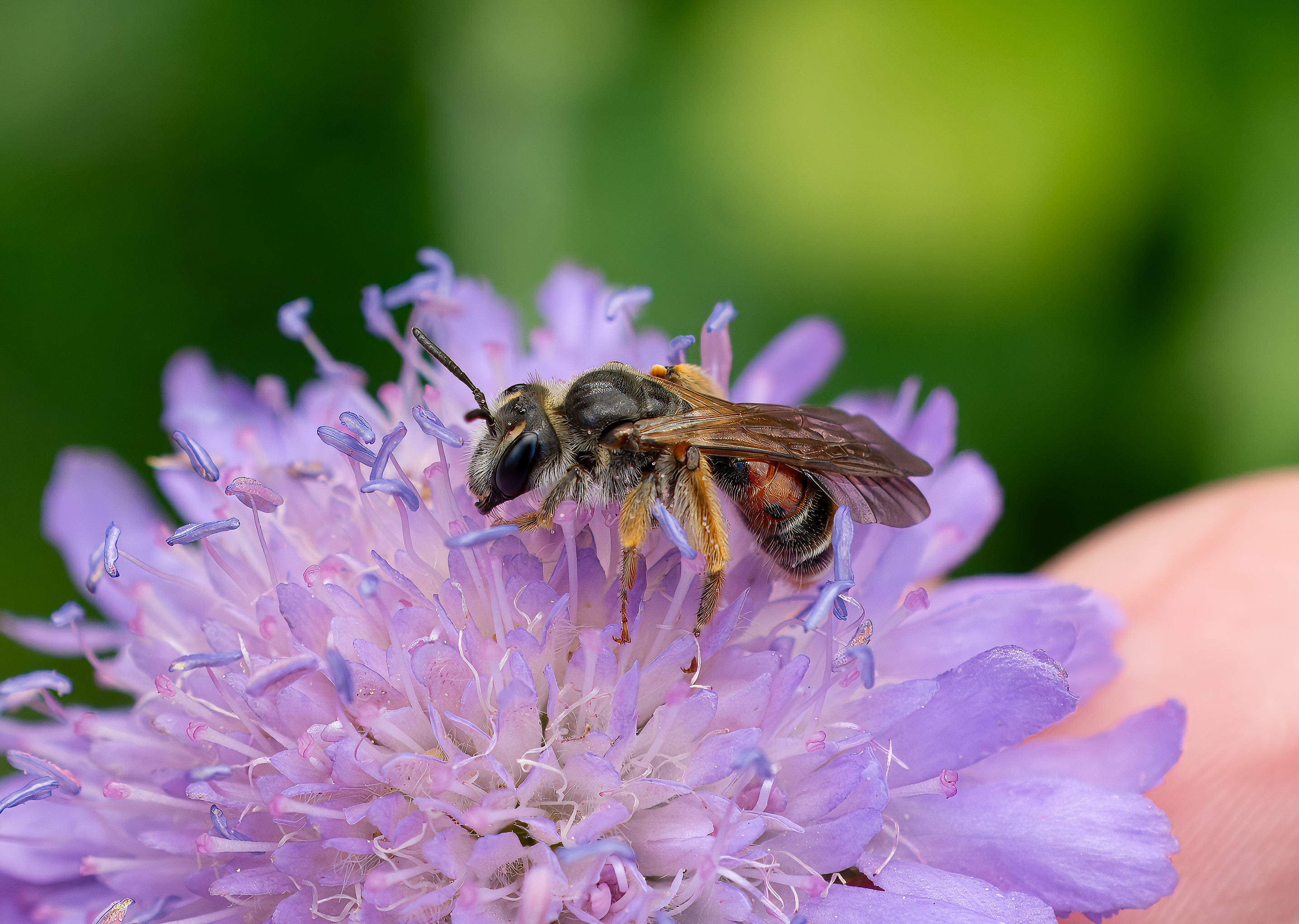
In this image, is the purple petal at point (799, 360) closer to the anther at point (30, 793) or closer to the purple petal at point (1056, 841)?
the purple petal at point (1056, 841)

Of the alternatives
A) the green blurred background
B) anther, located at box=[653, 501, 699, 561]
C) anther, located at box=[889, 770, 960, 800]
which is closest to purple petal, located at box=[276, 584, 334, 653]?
anther, located at box=[653, 501, 699, 561]

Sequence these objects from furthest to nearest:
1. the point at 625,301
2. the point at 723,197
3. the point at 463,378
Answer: the point at 723,197
the point at 625,301
the point at 463,378

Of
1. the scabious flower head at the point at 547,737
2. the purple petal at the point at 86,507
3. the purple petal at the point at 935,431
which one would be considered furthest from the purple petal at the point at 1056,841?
the purple petal at the point at 86,507

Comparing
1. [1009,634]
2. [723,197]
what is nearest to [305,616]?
[1009,634]

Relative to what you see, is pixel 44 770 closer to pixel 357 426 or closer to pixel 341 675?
pixel 341 675

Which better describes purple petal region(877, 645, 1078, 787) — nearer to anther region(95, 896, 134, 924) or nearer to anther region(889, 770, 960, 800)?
anther region(889, 770, 960, 800)

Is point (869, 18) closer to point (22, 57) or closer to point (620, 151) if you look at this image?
point (620, 151)

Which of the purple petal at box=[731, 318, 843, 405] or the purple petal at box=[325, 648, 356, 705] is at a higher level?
the purple petal at box=[731, 318, 843, 405]
